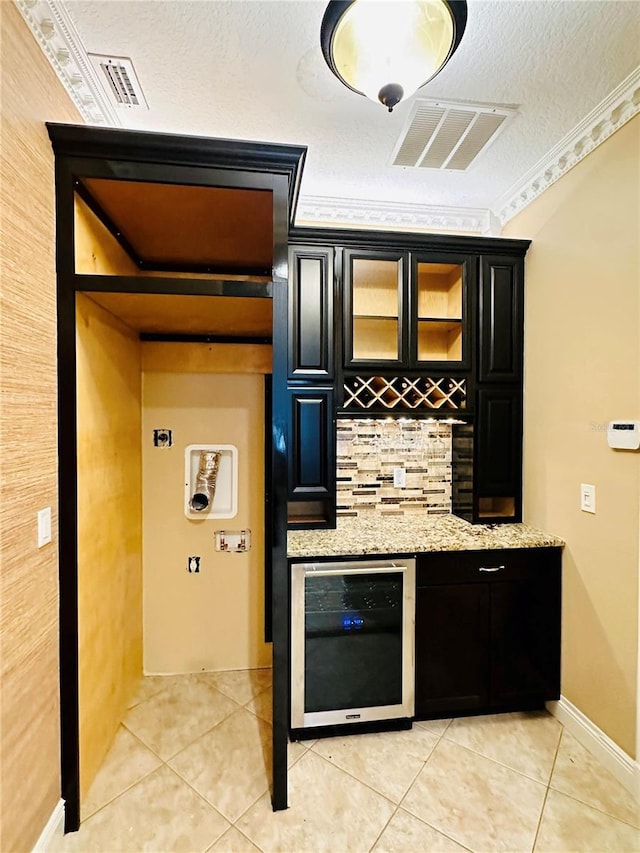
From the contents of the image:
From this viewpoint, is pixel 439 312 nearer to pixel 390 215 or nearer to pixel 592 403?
pixel 390 215

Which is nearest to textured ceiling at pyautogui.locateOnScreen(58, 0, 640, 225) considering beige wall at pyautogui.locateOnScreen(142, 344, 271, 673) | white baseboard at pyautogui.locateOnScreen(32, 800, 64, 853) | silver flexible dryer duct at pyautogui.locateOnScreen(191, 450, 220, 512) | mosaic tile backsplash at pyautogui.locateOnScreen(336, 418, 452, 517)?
beige wall at pyautogui.locateOnScreen(142, 344, 271, 673)

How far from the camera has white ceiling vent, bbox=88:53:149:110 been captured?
5.25 feet

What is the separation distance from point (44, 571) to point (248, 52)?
2087mm

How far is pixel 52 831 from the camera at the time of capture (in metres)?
1.48

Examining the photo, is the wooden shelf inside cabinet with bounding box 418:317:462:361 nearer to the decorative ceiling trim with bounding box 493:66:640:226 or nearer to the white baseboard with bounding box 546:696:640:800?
the decorative ceiling trim with bounding box 493:66:640:226

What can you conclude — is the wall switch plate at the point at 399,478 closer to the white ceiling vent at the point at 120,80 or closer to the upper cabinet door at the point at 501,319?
the upper cabinet door at the point at 501,319

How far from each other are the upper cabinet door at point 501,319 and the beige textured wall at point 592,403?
0.34ft

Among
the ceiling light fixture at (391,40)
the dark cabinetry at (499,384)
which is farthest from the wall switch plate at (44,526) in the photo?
the dark cabinetry at (499,384)

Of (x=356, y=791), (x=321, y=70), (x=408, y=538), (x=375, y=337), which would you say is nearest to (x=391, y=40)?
(x=321, y=70)

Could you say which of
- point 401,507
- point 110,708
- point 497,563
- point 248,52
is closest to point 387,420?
point 401,507

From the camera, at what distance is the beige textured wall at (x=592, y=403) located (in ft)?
5.91

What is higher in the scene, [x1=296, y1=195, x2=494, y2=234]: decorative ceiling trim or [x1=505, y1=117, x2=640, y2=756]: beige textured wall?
[x1=296, y1=195, x2=494, y2=234]: decorative ceiling trim

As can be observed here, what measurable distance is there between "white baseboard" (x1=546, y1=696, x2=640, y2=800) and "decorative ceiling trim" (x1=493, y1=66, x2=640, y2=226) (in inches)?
110

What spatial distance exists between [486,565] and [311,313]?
1.69m
